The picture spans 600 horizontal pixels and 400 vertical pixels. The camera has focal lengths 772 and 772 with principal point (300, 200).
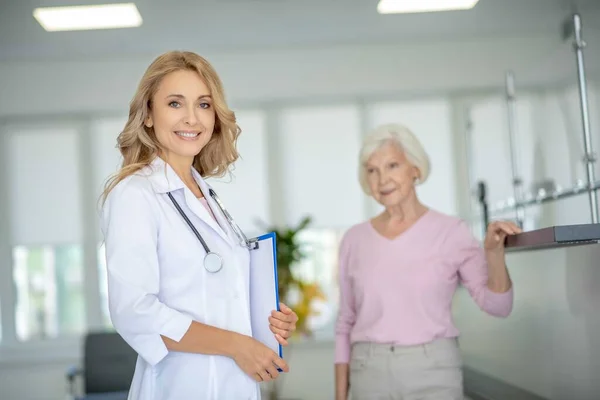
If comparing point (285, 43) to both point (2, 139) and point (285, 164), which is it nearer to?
point (285, 164)

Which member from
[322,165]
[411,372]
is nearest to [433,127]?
[322,165]

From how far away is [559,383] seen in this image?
2869mm

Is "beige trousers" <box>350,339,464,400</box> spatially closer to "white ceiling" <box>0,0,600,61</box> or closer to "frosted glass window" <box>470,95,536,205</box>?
"frosted glass window" <box>470,95,536,205</box>

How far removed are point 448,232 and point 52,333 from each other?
5.31 metres

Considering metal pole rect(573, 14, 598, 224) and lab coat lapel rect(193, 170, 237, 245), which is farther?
metal pole rect(573, 14, 598, 224)

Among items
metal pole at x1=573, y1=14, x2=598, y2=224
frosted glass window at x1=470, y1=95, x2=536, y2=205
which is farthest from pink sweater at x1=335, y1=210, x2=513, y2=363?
frosted glass window at x1=470, y1=95, x2=536, y2=205

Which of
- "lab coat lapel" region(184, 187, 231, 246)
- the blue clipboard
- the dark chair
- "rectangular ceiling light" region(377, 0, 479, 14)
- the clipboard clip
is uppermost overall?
"rectangular ceiling light" region(377, 0, 479, 14)

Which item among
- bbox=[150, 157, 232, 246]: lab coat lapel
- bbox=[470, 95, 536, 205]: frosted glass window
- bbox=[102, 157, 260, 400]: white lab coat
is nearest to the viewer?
bbox=[102, 157, 260, 400]: white lab coat

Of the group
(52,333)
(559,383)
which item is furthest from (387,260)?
(52,333)

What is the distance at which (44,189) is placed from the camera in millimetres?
6977

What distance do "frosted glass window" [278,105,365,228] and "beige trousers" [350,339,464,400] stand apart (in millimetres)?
4516

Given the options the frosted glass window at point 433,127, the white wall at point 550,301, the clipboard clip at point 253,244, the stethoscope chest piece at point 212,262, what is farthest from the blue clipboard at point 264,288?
the frosted glass window at point 433,127

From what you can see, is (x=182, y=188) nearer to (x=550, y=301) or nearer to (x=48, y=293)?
(x=550, y=301)

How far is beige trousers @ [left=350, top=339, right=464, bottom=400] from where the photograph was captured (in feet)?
7.80
